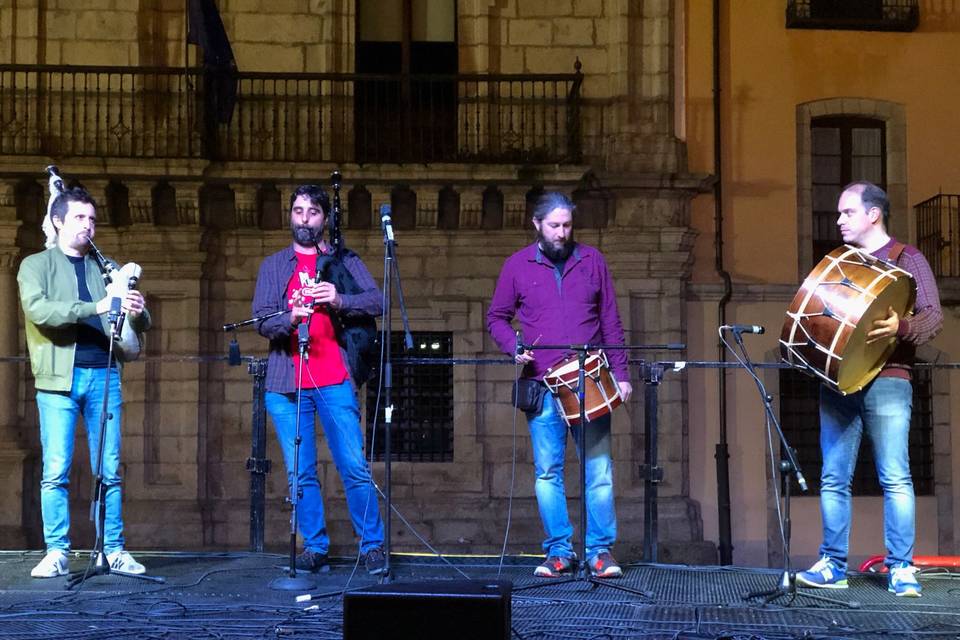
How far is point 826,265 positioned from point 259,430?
344cm

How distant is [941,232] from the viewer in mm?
14398

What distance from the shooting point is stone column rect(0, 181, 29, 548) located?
520 inches

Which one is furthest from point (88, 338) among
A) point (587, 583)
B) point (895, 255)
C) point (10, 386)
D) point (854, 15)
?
point (854, 15)

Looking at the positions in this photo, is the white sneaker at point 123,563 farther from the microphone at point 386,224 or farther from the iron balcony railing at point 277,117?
the iron balcony railing at point 277,117

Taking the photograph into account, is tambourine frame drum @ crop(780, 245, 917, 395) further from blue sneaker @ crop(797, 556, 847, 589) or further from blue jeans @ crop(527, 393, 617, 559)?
blue jeans @ crop(527, 393, 617, 559)

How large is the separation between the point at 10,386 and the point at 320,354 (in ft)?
28.4

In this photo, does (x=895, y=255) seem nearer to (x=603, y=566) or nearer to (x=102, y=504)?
(x=603, y=566)

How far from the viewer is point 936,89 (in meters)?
14.9

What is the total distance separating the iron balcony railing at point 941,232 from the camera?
14367 mm

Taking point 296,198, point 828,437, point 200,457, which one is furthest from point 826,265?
point 200,457

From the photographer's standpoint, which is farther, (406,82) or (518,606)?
(406,82)

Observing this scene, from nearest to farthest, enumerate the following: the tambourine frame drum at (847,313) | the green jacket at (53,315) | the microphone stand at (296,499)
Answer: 1. the tambourine frame drum at (847,313)
2. the microphone stand at (296,499)
3. the green jacket at (53,315)

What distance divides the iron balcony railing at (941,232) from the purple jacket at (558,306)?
9.10m

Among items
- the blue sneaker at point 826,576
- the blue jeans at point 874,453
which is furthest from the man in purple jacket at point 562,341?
the blue jeans at point 874,453
